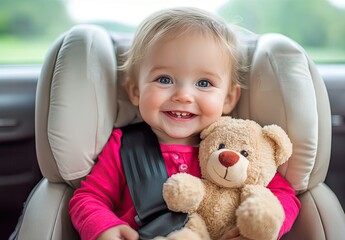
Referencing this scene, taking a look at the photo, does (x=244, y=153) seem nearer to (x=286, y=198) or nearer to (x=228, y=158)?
(x=228, y=158)

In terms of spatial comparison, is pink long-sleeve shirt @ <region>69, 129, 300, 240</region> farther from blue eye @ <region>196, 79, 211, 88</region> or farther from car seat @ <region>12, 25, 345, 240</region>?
blue eye @ <region>196, 79, 211, 88</region>

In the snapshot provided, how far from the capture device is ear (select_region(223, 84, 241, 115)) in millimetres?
1372

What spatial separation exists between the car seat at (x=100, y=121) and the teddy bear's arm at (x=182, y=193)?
10.8 inches

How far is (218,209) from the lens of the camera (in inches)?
45.1

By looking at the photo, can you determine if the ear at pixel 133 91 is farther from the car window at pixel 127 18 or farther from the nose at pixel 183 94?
the car window at pixel 127 18

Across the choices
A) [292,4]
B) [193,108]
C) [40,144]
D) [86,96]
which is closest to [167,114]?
[193,108]

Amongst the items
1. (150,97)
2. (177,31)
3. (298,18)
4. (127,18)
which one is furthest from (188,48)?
(298,18)

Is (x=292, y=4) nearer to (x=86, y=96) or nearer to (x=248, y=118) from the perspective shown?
(x=248, y=118)

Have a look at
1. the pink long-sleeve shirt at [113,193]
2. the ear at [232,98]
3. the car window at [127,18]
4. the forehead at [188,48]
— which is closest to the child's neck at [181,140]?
the pink long-sleeve shirt at [113,193]

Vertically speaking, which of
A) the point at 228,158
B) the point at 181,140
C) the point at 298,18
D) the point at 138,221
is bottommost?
the point at 138,221

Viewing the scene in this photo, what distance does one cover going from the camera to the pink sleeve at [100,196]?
1.15 meters

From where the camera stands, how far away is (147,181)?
123cm

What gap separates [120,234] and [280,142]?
0.46 metres

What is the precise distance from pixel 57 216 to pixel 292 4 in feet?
4.17
